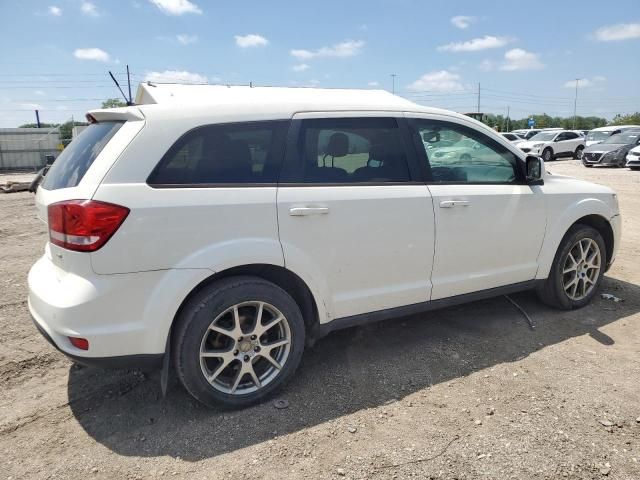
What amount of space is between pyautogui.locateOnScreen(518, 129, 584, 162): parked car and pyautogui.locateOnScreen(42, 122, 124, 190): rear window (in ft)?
81.4

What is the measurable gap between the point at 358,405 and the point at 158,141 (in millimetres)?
1972

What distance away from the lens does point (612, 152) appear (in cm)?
2012

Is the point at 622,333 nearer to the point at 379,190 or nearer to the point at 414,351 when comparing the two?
the point at 414,351

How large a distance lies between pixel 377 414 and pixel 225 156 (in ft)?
5.90

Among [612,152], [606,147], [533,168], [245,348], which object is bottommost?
[245,348]

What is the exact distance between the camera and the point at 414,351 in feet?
12.0

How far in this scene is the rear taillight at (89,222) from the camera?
2400mm

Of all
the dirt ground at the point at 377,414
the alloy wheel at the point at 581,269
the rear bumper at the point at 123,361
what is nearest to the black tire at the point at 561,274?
the alloy wheel at the point at 581,269

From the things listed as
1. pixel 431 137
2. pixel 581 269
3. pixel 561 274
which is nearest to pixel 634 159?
pixel 581 269

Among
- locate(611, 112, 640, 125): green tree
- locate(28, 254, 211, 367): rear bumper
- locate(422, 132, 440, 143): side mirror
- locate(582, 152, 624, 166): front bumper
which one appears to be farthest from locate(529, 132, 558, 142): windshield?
locate(611, 112, 640, 125): green tree

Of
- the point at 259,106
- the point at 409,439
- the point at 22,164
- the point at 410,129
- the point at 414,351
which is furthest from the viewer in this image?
the point at 22,164

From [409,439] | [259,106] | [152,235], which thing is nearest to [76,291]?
[152,235]

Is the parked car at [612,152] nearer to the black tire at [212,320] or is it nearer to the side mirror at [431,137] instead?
the side mirror at [431,137]

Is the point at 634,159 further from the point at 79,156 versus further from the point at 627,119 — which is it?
the point at 627,119
